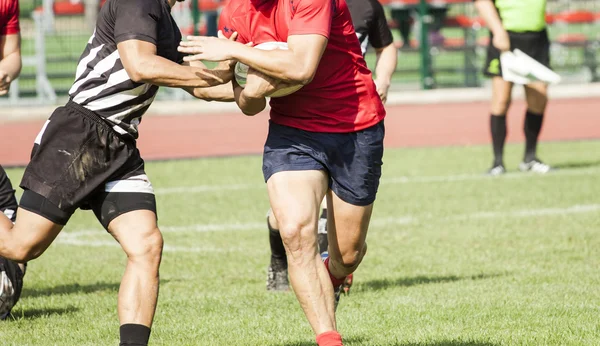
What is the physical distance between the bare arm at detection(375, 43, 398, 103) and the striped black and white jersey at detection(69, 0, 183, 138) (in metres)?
2.81

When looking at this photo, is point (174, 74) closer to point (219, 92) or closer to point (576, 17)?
point (219, 92)

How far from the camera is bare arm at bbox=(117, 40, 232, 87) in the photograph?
4957mm

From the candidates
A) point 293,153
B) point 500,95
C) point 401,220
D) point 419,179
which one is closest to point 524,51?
point 500,95

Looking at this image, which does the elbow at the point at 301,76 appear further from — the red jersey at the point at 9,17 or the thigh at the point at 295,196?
the red jersey at the point at 9,17

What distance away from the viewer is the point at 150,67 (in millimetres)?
4969

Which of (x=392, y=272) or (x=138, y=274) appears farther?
(x=392, y=272)

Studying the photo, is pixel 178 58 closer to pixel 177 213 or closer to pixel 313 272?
pixel 313 272

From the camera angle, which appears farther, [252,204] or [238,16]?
[252,204]

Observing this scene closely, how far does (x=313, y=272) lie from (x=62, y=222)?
4.07 feet

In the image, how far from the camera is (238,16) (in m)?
5.42

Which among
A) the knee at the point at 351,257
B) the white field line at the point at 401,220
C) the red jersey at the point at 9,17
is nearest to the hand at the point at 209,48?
the knee at the point at 351,257

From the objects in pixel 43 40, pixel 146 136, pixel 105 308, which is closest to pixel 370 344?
pixel 105 308

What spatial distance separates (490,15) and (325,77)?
7.05 meters

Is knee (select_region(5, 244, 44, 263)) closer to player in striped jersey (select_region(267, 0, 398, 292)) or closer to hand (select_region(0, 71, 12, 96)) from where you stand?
hand (select_region(0, 71, 12, 96))
